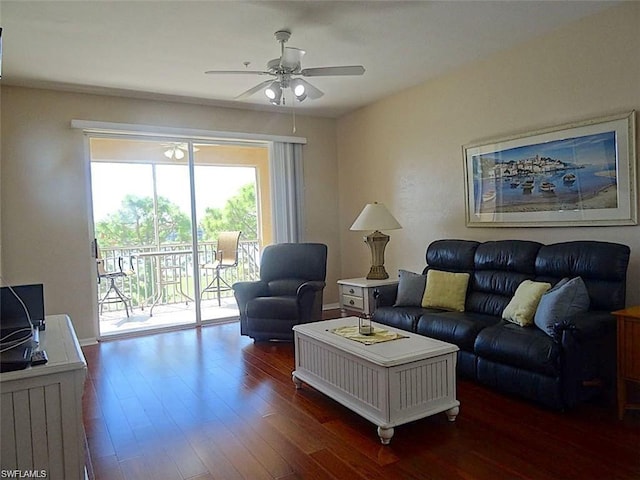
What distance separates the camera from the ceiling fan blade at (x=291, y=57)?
10.4 ft

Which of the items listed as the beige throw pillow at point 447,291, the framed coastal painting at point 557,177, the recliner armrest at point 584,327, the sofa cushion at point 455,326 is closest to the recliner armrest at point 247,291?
the beige throw pillow at point 447,291

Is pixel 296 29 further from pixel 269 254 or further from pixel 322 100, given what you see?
pixel 269 254

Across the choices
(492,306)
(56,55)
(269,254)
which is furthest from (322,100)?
(492,306)

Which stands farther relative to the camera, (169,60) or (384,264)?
(384,264)

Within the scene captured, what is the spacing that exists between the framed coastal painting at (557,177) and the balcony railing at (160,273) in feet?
12.1

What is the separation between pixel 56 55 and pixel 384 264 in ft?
13.0

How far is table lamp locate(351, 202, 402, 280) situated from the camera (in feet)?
15.7

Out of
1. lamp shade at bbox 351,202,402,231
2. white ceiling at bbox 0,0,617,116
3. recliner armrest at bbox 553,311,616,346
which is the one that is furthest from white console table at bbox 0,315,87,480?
lamp shade at bbox 351,202,402,231

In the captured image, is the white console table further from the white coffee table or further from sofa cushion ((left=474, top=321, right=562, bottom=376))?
sofa cushion ((left=474, top=321, right=562, bottom=376))

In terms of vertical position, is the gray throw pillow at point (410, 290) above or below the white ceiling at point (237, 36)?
below

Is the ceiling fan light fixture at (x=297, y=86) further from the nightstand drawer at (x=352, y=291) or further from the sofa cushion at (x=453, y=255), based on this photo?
the nightstand drawer at (x=352, y=291)

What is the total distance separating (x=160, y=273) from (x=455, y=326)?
455 cm

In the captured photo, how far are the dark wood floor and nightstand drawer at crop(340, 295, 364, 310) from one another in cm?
142

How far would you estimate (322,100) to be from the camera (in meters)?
5.49
